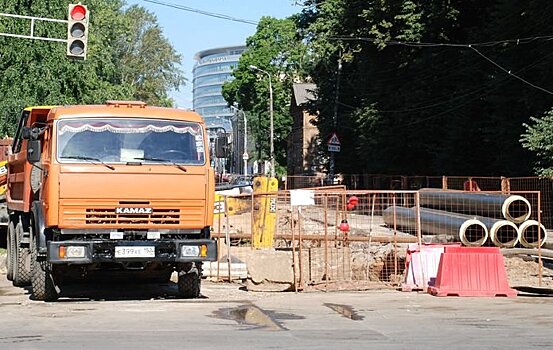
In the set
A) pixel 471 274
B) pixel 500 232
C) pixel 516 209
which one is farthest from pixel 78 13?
pixel 471 274

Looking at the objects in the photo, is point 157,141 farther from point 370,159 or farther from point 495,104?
point 370,159

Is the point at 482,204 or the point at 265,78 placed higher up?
the point at 265,78

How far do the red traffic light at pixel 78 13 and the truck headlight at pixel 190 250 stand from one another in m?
9.47

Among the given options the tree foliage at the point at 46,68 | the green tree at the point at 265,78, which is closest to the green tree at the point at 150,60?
the green tree at the point at 265,78

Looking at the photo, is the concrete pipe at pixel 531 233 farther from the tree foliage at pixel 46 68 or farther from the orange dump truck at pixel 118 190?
the tree foliage at pixel 46 68

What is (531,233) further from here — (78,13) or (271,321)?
(78,13)

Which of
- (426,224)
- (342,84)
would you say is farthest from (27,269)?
(342,84)

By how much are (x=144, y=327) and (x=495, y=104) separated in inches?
1063

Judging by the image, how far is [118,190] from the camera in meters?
13.0

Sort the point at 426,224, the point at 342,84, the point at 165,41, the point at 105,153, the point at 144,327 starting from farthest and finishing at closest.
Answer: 1. the point at 165,41
2. the point at 342,84
3. the point at 426,224
4. the point at 105,153
5. the point at 144,327

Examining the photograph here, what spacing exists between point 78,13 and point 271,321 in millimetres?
11575

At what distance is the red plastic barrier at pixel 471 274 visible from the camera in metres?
14.9

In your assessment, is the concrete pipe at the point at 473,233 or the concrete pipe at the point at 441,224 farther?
the concrete pipe at the point at 441,224

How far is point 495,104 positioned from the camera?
117 feet
